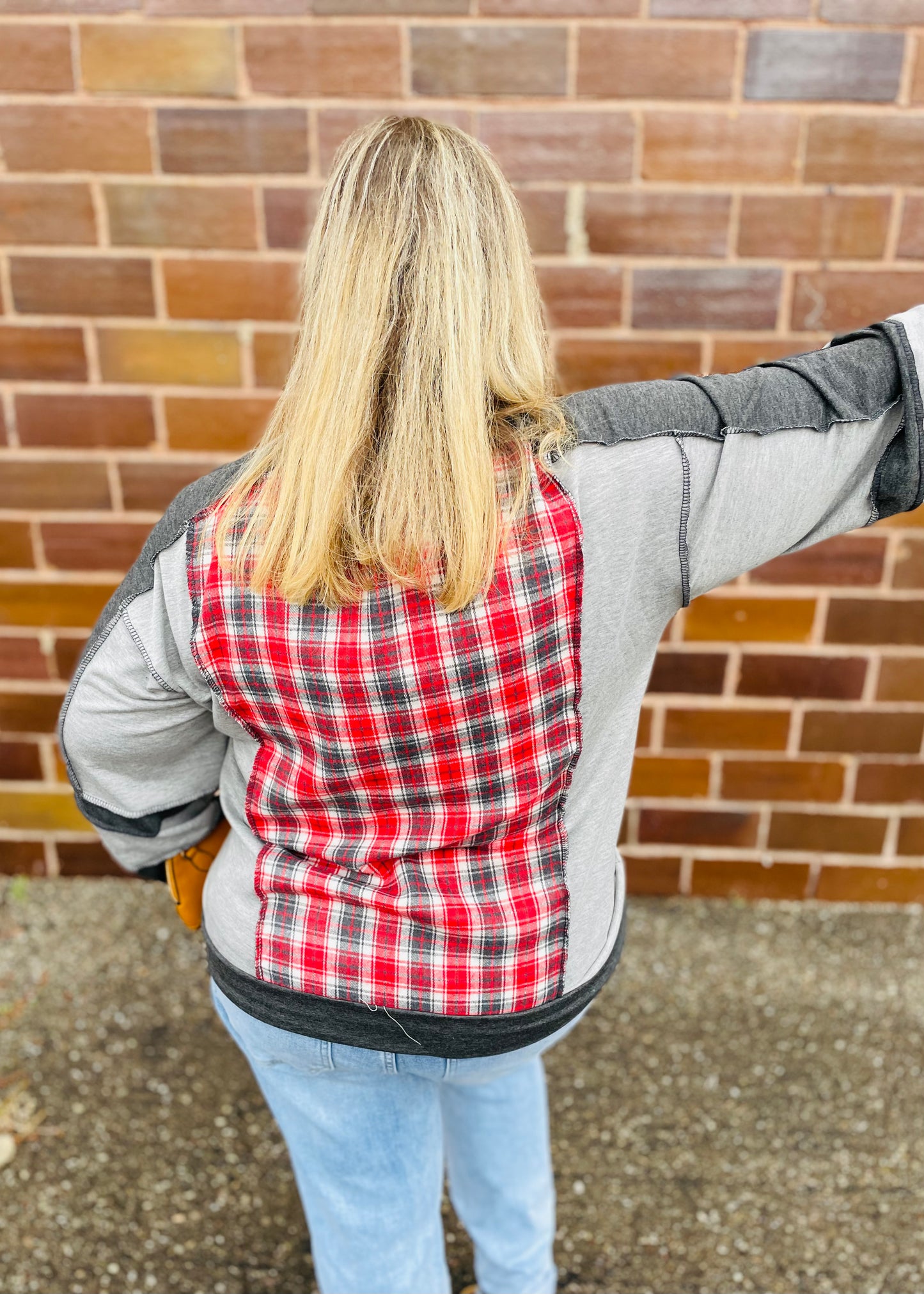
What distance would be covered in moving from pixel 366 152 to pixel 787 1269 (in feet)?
6.24

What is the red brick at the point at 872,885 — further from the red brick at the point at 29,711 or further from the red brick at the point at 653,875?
the red brick at the point at 29,711

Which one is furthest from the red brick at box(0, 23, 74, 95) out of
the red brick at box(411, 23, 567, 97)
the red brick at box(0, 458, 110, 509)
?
the red brick at box(0, 458, 110, 509)

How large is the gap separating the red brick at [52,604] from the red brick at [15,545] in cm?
6

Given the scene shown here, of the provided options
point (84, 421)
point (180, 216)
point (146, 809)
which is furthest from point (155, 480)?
point (146, 809)

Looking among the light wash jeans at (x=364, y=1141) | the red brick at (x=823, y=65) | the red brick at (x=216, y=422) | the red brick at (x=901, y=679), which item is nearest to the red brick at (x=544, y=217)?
the red brick at (x=823, y=65)

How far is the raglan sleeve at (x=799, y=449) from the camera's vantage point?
3.78 ft

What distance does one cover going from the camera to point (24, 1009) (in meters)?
2.47

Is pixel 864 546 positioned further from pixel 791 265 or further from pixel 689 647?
pixel 791 265

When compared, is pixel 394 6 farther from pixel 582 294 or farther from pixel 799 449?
pixel 799 449

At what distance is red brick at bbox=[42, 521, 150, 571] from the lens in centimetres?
250

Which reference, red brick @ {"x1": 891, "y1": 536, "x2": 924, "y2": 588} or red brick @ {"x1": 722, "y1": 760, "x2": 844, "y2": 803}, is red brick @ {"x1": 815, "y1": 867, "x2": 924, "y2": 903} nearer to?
red brick @ {"x1": 722, "y1": 760, "x2": 844, "y2": 803}

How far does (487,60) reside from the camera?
6.90ft

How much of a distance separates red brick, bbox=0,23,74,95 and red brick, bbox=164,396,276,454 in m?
0.65

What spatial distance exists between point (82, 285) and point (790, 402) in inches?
66.8
